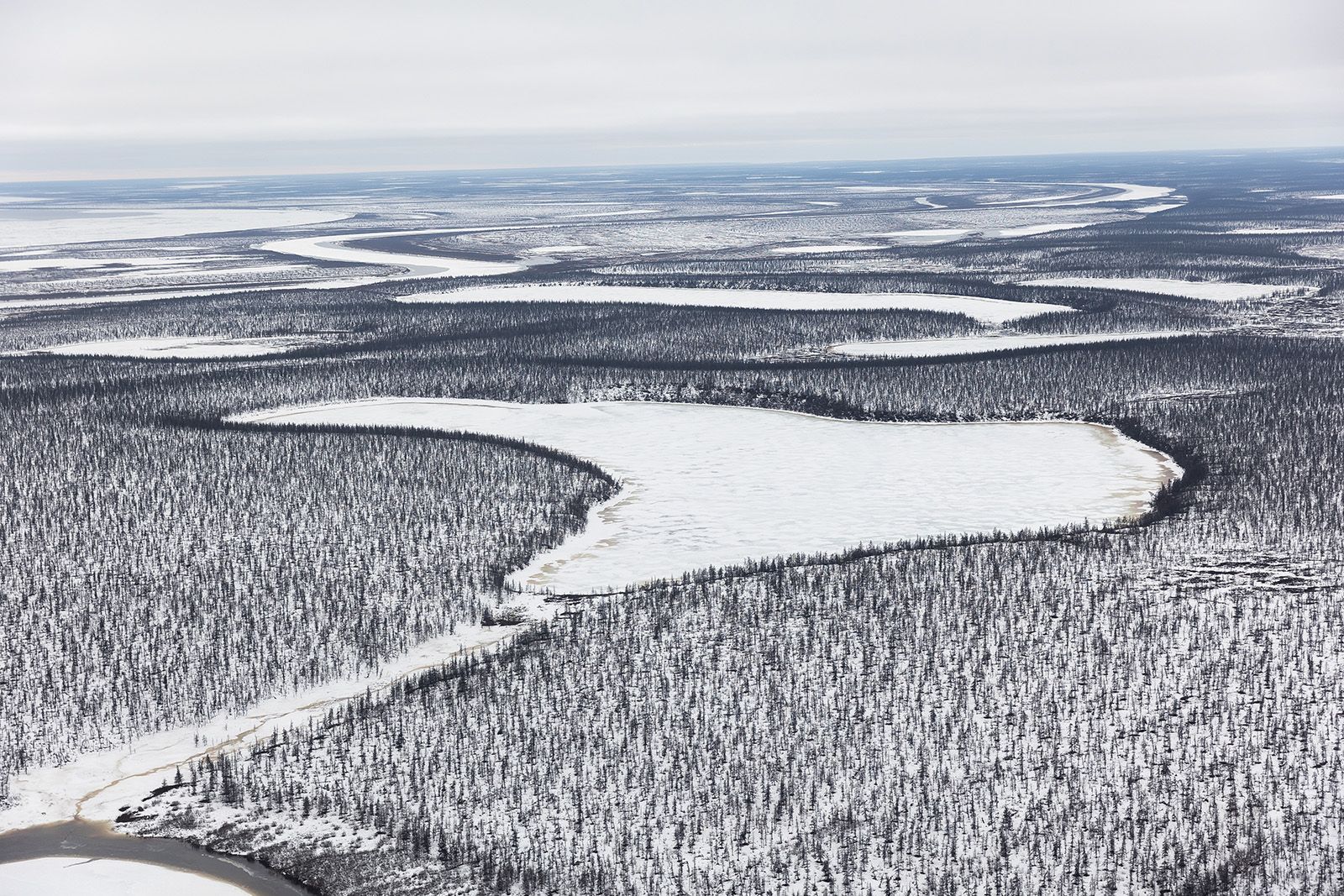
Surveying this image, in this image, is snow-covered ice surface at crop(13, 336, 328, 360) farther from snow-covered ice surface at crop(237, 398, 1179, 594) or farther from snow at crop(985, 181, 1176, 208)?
snow at crop(985, 181, 1176, 208)

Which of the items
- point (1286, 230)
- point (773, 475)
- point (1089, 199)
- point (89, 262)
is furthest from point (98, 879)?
point (1089, 199)

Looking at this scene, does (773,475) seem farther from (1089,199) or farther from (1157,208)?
(1089,199)

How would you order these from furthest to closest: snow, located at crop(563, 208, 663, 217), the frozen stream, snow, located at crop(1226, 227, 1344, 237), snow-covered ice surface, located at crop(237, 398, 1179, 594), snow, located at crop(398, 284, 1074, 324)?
snow, located at crop(563, 208, 663, 217), snow, located at crop(1226, 227, 1344, 237), snow, located at crop(398, 284, 1074, 324), snow-covered ice surface, located at crop(237, 398, 1179, 594), the frozen stream

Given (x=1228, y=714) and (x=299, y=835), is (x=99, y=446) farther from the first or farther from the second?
(x=1228, y=714)

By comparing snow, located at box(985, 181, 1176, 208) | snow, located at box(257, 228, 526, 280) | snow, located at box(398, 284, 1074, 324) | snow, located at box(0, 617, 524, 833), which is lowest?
snow, located at box(0, 617, 524, 833)

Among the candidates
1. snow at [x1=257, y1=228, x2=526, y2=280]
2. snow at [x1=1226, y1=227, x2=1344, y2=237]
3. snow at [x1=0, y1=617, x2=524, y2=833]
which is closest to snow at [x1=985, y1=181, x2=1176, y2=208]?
snow at [x1=1226, y1=227, x2=1344, y2=237]

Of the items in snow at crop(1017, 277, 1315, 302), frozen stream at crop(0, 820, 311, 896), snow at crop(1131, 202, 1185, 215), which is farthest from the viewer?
snow at crop(1131, 202, 1185, 215)

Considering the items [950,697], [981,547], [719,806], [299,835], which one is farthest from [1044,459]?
[299,835]
